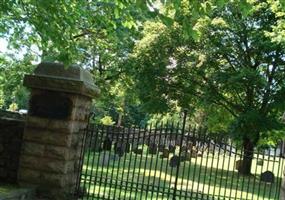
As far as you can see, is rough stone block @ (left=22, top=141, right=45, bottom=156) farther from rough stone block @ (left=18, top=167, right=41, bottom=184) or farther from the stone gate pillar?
rough stone block @ (left=18, top=167, right=41, bottom=184)

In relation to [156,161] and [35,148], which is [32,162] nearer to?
[35,148]

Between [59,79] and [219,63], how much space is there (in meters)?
18.2

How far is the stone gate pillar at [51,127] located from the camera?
25.8ft

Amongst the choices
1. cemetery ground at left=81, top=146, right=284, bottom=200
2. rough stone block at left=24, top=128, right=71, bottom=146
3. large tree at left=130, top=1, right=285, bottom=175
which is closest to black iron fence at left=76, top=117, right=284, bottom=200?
cemetery ground at left=81, top=146, right=284, bottom=200

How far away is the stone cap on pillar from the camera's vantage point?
784 centimetres

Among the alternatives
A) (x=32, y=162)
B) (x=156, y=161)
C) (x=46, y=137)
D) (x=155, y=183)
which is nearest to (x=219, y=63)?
(x=155, y=183)

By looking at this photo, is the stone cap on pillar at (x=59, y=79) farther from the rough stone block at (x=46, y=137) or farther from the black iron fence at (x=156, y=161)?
the black iron fence at (x=156, y=161)

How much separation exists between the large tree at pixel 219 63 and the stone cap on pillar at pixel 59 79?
634 inches

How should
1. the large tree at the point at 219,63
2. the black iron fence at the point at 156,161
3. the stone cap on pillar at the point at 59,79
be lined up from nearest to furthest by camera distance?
the stone cap on pillar at the point at 59,79, the black iron fence at the point at 156,161, the large tree at the point at 219,63

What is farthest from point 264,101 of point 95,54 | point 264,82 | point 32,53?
point 32,53

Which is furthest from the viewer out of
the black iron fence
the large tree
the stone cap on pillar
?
the large tree

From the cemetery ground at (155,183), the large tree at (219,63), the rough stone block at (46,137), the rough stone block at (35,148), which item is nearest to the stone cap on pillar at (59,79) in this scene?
the rough stone block at (46,137)

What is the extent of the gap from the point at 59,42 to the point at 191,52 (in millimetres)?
17204

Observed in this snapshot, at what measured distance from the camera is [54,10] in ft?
26.1
